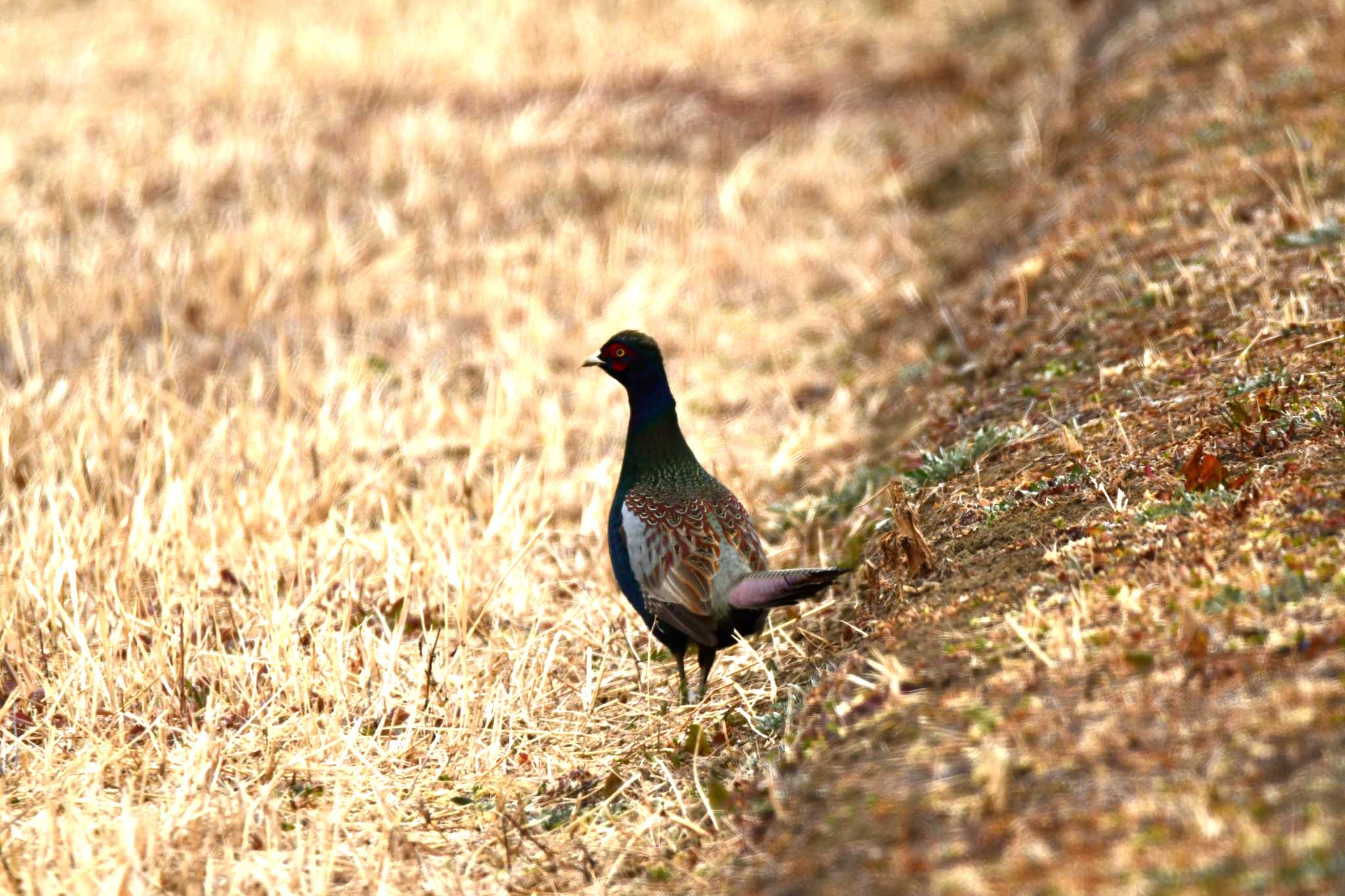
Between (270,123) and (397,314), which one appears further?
(270,123)

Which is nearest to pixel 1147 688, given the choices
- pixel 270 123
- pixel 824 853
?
pixel 824 853

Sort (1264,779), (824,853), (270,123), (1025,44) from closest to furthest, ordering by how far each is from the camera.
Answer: (1264,779) → (824,853) → (270,123) → (1025,44)

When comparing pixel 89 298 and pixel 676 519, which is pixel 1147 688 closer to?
pixel 676 519

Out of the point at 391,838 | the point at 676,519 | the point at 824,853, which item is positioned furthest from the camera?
the point at 676,519

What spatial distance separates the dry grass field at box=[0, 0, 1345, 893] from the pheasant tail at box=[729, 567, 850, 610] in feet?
0.85

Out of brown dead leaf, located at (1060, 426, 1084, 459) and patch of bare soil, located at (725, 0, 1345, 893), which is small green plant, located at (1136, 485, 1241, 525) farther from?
brown dead leaf, located at (1060, 426, 1084, 459)

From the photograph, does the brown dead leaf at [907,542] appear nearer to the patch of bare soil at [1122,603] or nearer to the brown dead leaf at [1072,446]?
the patch of bare soil at [1122,603]

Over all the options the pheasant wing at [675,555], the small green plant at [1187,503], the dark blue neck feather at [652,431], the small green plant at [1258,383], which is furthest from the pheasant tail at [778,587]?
the small green plant at [1258,383]

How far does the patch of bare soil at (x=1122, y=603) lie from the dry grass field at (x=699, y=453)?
17 mm

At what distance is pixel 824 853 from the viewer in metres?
3.15

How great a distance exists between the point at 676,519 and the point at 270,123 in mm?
8387

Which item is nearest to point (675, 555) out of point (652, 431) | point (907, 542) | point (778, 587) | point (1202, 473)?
point (778, 587)

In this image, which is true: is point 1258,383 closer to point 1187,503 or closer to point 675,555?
point 1187,503

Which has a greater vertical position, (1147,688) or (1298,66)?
(1298,66)
